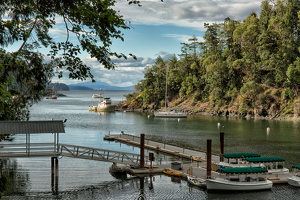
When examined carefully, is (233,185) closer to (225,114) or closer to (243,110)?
(243,110)

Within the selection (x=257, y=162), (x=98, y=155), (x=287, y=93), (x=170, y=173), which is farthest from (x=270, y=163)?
(x=287, y=93)

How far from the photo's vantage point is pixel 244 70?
85.4 m

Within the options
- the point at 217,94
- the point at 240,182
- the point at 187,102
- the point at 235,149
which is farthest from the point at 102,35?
the point at 187,102

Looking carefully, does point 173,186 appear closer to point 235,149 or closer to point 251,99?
point 235,149

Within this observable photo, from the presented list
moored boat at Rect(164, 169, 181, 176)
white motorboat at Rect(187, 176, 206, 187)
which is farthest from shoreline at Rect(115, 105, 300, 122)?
white motorboat at Rect(187, 176, 206, 187)

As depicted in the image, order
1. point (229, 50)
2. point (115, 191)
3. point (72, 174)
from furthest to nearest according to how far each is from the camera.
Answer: point (229, 50) < point (72, 174) < point (115, 191)

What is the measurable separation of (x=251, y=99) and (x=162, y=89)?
37.3 metres

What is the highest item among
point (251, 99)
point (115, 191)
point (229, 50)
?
point (229, 50)

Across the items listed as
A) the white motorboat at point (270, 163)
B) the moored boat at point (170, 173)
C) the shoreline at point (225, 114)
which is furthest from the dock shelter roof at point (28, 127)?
the shoreline at point (225, 114)

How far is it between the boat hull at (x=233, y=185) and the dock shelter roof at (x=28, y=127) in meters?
11.9

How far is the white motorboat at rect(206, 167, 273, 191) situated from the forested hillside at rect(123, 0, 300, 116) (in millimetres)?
57560

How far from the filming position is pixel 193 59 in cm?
10919

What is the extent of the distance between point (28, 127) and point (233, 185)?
1550 centimetres

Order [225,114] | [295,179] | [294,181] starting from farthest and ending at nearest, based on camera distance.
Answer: [225,114], [295,179], [294,181]
